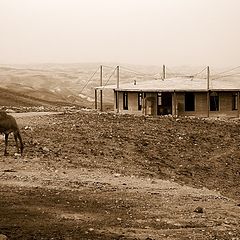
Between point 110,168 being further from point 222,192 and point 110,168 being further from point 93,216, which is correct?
point 93,216

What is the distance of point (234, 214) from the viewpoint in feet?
45.1

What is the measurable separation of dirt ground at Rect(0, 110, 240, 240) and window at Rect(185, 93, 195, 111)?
362 inches

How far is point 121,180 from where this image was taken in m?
17.8

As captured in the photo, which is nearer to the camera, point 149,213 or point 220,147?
point 149,213

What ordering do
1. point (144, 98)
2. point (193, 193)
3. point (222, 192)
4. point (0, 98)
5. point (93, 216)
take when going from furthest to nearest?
point (0, 98)
point (144, 98)
point (222, 192)
point (193, 193)
point (93, 216)

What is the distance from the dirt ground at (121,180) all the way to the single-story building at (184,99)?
28.5 feet

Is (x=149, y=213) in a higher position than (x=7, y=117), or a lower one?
lower

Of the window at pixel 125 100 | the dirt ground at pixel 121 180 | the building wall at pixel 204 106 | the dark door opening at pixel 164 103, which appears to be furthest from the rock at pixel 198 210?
the window at pixel 125 100

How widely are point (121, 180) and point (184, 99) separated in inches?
1001

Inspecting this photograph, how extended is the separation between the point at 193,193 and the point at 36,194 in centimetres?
455

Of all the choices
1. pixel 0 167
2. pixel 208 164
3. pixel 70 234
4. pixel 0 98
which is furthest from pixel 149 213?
pixel 0 98

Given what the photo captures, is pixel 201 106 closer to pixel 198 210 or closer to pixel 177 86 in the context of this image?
pixel 177 86

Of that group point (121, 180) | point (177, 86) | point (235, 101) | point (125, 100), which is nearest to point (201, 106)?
point (177, 86)

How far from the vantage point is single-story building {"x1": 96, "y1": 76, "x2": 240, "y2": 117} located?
1656 inches
